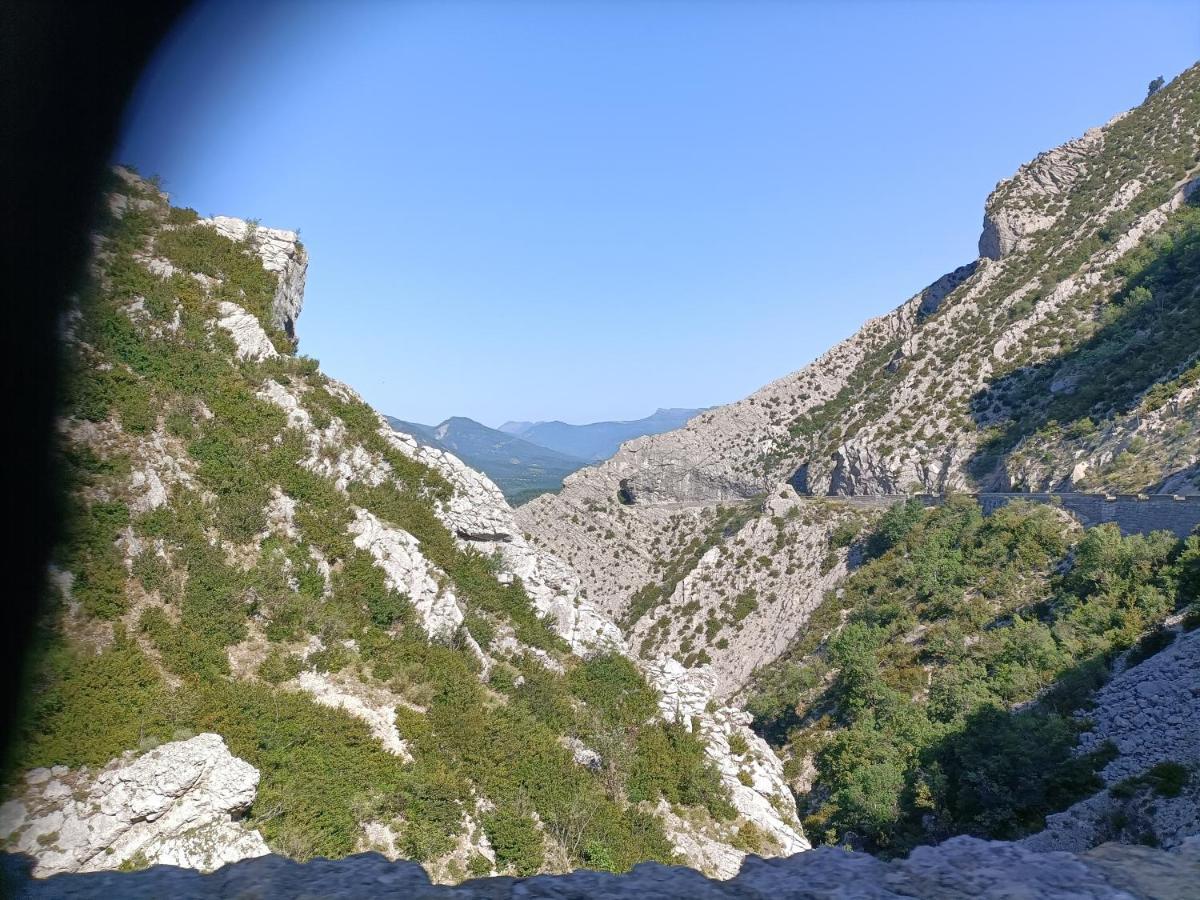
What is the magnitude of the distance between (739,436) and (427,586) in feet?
198

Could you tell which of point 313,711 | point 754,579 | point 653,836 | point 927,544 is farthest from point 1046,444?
point 313,711

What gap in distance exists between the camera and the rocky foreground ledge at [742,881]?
4223mm

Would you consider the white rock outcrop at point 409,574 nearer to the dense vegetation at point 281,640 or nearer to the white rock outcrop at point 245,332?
the dense vegetation at point 281,640

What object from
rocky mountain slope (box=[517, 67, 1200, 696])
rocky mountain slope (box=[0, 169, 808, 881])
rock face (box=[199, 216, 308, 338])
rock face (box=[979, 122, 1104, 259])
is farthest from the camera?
rock face (box=[979, 122, 1104, 259])

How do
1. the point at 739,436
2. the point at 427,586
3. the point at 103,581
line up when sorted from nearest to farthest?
the point at 103,581 → the point at 427,586 → the point at 739,436

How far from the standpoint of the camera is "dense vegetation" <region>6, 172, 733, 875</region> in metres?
9.39

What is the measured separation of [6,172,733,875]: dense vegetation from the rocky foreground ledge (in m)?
4.38

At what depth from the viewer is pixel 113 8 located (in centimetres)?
950

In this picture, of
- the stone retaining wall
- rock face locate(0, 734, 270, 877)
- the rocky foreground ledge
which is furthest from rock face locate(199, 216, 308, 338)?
the stone retaining wall

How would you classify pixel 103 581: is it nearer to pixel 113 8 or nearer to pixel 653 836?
pixel 113 8

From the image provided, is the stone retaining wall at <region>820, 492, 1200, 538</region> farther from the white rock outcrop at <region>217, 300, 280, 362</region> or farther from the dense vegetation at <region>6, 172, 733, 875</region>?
the white rock outcrop at <region>217, 300, 280, 362</region>

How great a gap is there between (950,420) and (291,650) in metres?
54.8

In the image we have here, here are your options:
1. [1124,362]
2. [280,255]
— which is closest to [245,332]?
[280,255]

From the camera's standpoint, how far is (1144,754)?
12.9m
